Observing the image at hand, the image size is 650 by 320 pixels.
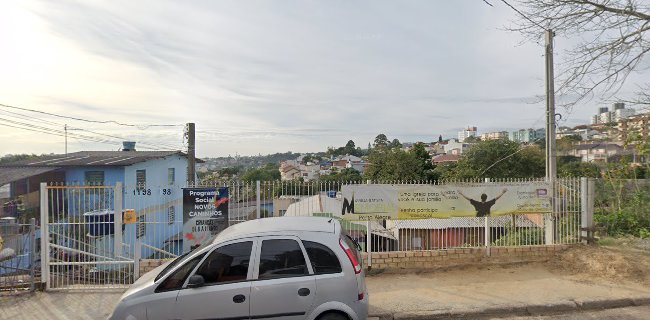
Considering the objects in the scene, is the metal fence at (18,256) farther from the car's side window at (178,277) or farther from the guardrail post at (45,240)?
the car's side window at (178,277)

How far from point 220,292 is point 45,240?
4.89 m

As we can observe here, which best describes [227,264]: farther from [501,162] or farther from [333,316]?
[501,162]

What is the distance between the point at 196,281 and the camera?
417cm

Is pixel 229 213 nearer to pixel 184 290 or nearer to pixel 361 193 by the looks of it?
pixel 361 193

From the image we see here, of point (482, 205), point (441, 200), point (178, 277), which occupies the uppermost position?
point (441, 200)

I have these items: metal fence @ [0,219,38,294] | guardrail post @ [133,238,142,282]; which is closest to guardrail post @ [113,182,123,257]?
guardrail post @ [133,238,142,282]

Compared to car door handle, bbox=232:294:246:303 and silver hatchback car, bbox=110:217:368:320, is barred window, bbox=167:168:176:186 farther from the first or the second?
car door handle, bbox=232:294:246:303

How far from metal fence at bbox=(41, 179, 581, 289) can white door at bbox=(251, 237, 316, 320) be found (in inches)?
127

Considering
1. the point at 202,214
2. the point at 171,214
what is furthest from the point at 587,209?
the point at 171,214

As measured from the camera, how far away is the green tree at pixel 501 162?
37.0 m

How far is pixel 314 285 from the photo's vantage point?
4.17m

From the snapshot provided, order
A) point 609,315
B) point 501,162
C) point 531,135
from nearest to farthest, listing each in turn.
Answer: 1. point 609,315
2. point 531,135
3. point 501,162

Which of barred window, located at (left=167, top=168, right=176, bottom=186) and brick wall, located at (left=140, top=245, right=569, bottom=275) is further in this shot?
barred window, located at (left=167, top=168, right=176, bottom=186)

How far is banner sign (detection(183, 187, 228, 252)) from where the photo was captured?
7.32 metres
